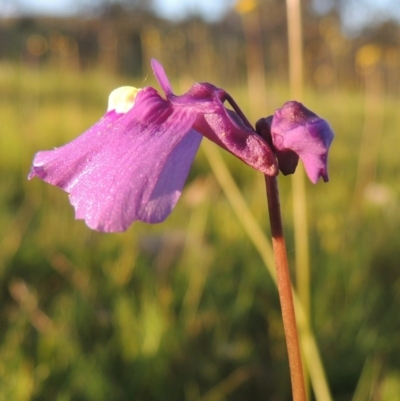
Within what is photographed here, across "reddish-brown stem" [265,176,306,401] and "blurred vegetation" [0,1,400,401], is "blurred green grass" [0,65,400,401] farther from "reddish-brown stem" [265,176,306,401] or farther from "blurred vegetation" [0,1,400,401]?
"reddish-brown stem" [265,176,306,401]

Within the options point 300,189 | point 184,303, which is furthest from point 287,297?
point 184,303

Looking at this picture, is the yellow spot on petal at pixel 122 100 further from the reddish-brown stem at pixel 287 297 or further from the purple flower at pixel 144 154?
the reddish-brown stem at pixel 287 297

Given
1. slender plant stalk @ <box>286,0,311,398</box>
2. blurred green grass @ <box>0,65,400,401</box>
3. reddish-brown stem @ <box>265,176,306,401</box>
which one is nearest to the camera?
reddish-brown stem @ <box>265,176,306,401</box>

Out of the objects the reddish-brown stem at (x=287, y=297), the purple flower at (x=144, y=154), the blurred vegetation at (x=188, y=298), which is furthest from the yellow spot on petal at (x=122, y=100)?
the blurred vegetation at (x=188, y=298)

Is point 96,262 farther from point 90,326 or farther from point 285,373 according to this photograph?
point 285,373

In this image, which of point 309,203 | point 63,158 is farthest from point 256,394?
point 309,203

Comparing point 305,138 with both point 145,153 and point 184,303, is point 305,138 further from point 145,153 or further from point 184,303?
point 184,303

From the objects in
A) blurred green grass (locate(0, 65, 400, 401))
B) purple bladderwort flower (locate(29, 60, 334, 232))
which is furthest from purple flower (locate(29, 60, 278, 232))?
blurred green grass (locate(0, 65, 400, 401))
